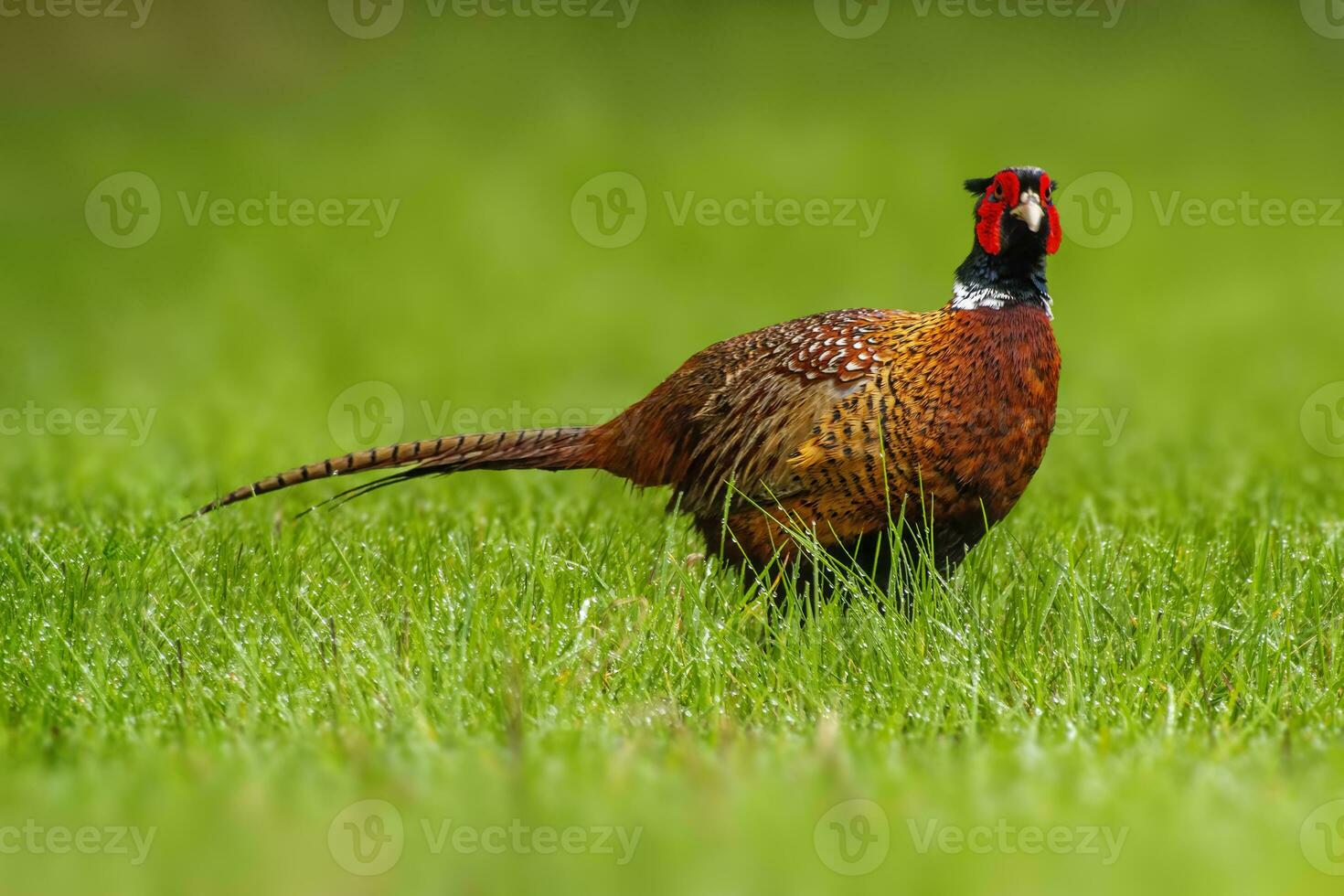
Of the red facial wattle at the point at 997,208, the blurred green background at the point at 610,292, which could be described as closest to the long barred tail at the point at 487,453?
the blurred green background at the point at 610,292

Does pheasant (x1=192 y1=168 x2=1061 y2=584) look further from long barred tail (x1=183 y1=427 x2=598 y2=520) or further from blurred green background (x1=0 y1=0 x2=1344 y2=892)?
blurred green background (x1=0 y1=0 x2=1344 y2=892)

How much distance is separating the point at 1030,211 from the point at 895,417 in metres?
0.72

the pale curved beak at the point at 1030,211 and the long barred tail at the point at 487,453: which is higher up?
the pale curved beak at the point at 1030,211

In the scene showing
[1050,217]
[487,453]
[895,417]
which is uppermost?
[1050,217]

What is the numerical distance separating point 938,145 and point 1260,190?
2.86m

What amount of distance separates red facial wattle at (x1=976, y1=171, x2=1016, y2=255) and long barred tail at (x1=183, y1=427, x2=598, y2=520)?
57.2 inches

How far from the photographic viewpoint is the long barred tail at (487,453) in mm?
5152

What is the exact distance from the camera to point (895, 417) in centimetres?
442

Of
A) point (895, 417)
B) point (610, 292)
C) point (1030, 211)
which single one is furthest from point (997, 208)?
point (610, 292)

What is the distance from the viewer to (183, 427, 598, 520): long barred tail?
5152 millimetres

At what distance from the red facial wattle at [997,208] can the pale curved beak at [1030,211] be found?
3 cm

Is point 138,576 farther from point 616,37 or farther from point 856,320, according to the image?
point 616,37

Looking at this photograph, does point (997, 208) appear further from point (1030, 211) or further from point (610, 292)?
point (610, 292)

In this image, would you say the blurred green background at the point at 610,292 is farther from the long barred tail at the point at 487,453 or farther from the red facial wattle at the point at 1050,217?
the red facial wattle at the point at 1050,217
